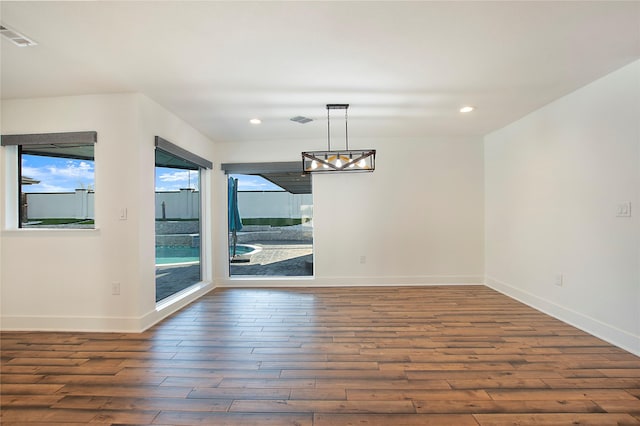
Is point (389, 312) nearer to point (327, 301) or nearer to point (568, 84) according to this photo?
point (327, 301)

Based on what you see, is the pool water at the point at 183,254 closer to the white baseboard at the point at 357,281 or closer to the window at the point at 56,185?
the white baseboard at the point at 357,281

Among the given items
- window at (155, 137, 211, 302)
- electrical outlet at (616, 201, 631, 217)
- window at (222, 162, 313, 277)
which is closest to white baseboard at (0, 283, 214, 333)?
window at (155, 137, 211, 302)

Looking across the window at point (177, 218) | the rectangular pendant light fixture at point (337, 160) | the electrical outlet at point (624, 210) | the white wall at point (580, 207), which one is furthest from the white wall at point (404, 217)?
the electrical outlet at point (624, 210)

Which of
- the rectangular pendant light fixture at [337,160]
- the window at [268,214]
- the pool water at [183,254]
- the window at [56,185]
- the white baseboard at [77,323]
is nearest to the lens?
the white baseboard at [77,323]

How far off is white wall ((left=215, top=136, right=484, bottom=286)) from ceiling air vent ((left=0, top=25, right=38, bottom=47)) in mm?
3413

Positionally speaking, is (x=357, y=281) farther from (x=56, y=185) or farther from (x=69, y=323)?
(x=56, y=185)

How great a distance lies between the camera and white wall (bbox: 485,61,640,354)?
2.69 meters

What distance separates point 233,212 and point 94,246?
242 cm

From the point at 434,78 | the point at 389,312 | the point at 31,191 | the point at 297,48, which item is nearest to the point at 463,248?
the point at 389,312

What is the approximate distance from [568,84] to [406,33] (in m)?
2.13

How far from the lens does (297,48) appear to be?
7.52 feet

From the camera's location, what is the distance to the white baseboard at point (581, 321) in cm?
265

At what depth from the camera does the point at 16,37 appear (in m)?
2.13

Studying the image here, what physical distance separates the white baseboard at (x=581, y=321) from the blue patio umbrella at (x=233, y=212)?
4.55 meters
